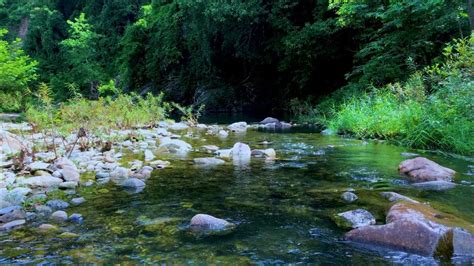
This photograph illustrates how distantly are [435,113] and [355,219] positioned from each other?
16.0 feet

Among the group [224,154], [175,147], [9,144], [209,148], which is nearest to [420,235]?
[224,154]

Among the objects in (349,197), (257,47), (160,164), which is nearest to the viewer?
(349,197)

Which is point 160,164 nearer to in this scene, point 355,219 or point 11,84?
point 355,219

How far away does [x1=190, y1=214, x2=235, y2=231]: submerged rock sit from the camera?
3229mm

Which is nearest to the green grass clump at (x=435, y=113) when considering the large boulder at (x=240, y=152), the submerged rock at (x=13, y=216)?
the large boulder at (x=240, y=152)

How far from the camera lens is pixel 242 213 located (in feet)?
11.8

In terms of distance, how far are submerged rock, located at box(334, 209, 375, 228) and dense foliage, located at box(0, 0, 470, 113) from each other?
7.65 m

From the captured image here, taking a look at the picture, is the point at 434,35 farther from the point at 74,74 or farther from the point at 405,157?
the point at 74,74

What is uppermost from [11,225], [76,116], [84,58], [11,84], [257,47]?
[84,58]

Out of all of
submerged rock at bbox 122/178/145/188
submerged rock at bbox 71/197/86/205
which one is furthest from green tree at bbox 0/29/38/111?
submerged rock at bbox 71/197/86/205

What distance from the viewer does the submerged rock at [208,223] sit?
3229 mm

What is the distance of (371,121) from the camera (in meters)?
9.27

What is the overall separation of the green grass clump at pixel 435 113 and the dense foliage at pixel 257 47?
1793 mm

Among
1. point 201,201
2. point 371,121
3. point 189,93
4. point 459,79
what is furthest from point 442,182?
point 189,93
